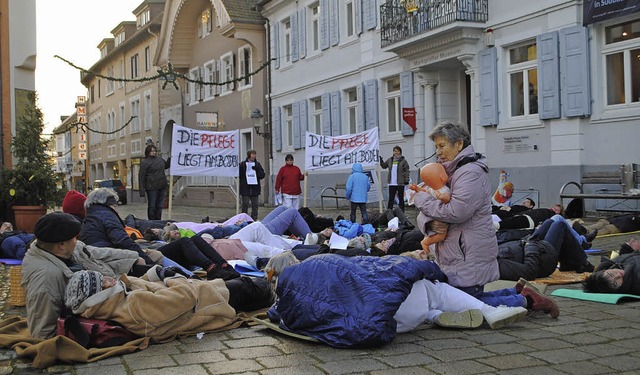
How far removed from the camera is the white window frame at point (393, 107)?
922 inches

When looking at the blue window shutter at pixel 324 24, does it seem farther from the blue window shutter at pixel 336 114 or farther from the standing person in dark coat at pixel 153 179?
the standing person in dark coat at pixel 153 179

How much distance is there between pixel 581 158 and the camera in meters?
16.3

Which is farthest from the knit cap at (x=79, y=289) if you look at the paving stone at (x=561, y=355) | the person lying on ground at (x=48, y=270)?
the paving stone at (x=561, y=355)

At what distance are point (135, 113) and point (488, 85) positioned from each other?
35.7 meters

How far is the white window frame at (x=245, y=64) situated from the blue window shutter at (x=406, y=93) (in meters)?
11.8

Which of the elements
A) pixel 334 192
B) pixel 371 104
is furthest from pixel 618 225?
pixel 334 192

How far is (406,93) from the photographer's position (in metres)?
22.4

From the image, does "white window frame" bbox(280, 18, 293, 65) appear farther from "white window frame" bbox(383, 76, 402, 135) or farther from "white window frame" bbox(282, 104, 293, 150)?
"white window frame" bbox(383, 76, 402, 135)

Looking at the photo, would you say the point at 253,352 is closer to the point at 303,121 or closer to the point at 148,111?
the point at 303,121

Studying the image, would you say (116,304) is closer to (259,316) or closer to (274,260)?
(259,316)

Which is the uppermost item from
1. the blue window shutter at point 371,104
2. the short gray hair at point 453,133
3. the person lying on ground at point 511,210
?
the blue window shutter at point 371,104

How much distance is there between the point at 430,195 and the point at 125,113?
4959cm

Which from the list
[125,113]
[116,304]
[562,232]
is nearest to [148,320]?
[116,304]

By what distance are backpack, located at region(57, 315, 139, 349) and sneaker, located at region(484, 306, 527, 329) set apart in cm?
269
